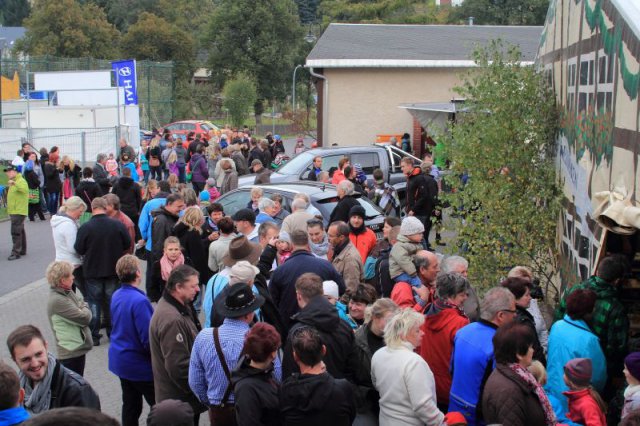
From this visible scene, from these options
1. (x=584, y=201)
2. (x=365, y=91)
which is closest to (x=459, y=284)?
(x=584, y=201)

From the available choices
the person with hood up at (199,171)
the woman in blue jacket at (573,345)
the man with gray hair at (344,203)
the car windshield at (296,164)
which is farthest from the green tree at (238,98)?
the woman in blue jacket at (573,345)

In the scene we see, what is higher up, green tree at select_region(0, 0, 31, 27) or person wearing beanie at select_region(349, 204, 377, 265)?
green tree at select_region(0, 0, 31, 27)

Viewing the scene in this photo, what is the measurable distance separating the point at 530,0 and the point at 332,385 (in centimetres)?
6230

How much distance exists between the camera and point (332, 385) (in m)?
A: 4.73

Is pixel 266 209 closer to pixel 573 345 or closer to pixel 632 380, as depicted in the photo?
pixel 573 345

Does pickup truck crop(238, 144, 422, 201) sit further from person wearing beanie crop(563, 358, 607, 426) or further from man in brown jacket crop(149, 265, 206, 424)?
person wearing beanie crop(563, 358, 607, 426)

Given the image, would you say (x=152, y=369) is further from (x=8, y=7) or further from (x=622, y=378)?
(x=8, y=7)

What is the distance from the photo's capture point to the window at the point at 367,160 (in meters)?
18.1

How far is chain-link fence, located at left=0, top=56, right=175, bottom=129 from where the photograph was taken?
3884 centimetres

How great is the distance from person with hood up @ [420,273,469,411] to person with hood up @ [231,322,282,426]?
149 cm

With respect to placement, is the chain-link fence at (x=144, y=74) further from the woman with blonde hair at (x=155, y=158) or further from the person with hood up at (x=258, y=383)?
the person with hood up at (x=258, y=383)

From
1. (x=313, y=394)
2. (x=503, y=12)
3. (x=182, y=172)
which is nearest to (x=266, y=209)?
(x=313, y=394)

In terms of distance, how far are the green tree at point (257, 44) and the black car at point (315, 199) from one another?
5079cm

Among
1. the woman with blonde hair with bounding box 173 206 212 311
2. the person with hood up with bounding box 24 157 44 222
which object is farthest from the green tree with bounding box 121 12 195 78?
the woman with blonde hair with bounding box 173 206 212 311
